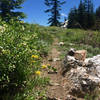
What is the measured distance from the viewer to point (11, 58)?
1845 millimetres

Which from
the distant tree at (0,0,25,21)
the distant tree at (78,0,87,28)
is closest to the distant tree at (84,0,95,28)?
the distant tree at (78,0,87,28)

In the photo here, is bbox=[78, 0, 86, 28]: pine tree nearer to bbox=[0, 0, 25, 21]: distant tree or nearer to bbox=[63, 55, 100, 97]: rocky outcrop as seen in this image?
bbox=[0, 0, 25, 21]: distant tree

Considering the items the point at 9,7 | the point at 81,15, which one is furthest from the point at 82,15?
the point at 9,7

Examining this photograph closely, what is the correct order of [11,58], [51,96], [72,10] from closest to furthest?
[11,58], [51,96], [72,10]

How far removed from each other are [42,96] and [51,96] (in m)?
0.18

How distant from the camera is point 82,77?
265cm

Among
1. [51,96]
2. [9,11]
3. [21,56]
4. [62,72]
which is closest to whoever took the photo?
[21,56]

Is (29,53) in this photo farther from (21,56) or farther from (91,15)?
(91,15)

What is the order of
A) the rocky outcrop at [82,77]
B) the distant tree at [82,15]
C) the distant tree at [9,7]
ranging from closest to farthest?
1. the rocky outcrop at [82,77]
2. the distant tree at [9,7]
3. the distant tree at [82,15]

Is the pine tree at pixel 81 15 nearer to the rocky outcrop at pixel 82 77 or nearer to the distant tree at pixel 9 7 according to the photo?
the distant tree at pixel 9 7

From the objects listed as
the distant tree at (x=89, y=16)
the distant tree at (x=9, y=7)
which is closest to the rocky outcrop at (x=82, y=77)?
the distant tree at (x=9, y=7)

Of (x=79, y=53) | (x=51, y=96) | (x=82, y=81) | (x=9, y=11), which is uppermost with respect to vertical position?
(x=9, y=11)

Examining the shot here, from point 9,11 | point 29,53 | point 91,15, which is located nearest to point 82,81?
point 29,53

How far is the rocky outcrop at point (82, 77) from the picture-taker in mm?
2451
